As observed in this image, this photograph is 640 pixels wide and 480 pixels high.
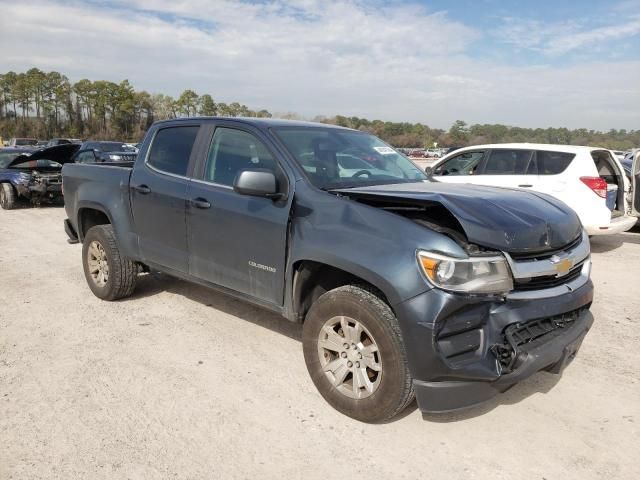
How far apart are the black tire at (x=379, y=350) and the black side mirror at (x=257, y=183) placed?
2.66ft

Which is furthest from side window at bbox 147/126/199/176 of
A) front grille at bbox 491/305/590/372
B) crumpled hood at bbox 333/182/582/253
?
front grille at bbox 491/305/590/372

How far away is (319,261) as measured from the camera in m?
3.26

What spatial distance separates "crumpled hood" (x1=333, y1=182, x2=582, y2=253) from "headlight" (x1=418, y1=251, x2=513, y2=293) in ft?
0.46

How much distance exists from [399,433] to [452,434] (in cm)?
32

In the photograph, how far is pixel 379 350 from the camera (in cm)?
295

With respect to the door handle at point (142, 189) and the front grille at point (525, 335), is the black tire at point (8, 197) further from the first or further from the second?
the front grille at point (525, 335)

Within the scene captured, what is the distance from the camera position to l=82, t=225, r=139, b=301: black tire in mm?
5145

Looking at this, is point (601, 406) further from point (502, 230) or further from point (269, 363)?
point (269, 363)

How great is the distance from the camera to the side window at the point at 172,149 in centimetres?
446

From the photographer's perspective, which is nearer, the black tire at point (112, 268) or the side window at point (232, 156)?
the side window at point (232, 156)

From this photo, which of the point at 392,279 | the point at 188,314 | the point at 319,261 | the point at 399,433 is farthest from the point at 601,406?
the point at 188,314

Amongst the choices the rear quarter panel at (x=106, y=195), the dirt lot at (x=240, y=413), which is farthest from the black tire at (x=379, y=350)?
the rear quarter panel at (x=106, y=195)

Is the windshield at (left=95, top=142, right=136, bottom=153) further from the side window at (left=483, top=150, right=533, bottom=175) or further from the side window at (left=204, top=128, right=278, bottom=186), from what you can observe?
the side window at (left=204, top=128, right=278, bottom=186)

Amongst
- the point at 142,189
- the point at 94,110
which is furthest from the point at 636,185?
the point at 94,110
